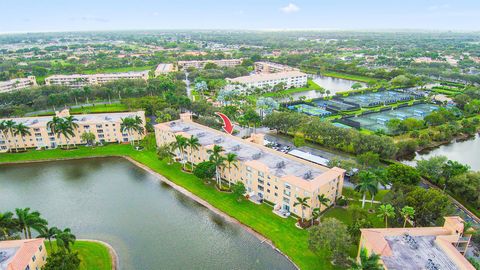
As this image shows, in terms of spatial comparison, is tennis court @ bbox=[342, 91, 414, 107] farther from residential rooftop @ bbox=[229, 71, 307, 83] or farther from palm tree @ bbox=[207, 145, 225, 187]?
palm tree @ bbox=[207, 145, 225, 187]

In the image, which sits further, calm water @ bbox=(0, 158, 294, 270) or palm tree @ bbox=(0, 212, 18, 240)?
calm water @ bbox=(0, 158, 294, 270)

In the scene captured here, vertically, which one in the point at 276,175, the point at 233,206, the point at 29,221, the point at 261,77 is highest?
the point at 261,77

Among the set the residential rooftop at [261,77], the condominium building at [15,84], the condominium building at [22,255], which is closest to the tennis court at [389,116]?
the residential rooftop at [261,77]

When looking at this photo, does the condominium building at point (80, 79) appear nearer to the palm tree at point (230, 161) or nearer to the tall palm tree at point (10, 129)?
the tall palm tree at point (10, 129)

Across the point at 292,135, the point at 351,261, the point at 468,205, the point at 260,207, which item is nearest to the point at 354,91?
the point at 292,135

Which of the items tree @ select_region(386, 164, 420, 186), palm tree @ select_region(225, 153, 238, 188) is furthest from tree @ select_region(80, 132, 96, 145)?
tree @ select_region(386, 164, 420, 186)

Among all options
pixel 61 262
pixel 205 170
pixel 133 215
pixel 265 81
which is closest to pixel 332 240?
pixel 205 170

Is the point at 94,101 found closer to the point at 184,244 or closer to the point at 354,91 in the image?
the point at 184,244

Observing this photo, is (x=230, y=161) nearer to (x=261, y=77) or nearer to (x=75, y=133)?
(x=75, y=133)
